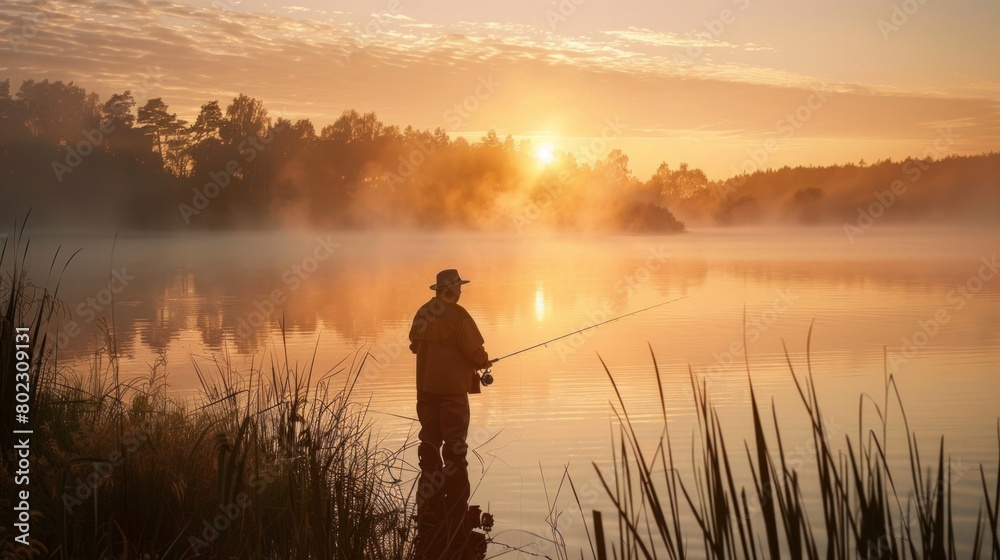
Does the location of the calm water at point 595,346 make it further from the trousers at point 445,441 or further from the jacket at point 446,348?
the jacket at point 446,348

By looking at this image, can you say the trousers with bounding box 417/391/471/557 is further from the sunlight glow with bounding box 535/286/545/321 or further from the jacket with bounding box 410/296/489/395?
the sunlight glow with bounding box 535/286/545/321

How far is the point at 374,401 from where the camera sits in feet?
38.5

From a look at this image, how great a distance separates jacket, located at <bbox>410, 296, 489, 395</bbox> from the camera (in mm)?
8359

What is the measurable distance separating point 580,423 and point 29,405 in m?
6.24

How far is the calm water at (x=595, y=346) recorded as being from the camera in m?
9.27

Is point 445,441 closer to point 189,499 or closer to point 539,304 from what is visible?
point 189,499

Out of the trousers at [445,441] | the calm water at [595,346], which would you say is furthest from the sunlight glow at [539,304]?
the trousers at [445,441]

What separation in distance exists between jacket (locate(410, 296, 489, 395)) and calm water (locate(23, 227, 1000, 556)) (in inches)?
19.2

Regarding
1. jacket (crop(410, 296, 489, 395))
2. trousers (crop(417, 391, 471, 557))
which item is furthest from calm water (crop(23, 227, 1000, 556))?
jacket (crop(410, 296, 489, 395))

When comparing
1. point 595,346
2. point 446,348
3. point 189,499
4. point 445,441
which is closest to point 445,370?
point 446,348

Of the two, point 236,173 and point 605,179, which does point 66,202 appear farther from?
point 605,179

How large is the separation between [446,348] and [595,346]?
964cm

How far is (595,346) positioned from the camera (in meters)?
17.8

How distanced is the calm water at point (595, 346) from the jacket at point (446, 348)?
488 millimetres
